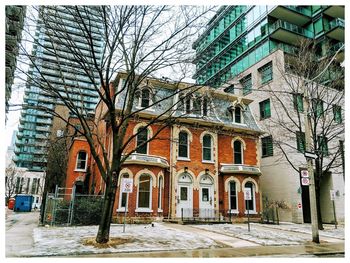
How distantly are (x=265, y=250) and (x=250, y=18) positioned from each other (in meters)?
28.9

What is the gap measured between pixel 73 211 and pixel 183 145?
365 inches

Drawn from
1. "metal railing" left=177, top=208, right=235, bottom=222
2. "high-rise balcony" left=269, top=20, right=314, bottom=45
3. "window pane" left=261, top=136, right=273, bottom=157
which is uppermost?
"high-rise balcony" left=269, top=20, right=314, bottom=45

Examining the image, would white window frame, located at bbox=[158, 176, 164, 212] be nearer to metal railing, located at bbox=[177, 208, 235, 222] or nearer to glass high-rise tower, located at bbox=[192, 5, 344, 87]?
metal railing, located at bbox=[177, 208, 235, 222]

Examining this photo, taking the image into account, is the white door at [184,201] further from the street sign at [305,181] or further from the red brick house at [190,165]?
the street sign at [305,181]

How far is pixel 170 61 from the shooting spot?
11938 millimetres

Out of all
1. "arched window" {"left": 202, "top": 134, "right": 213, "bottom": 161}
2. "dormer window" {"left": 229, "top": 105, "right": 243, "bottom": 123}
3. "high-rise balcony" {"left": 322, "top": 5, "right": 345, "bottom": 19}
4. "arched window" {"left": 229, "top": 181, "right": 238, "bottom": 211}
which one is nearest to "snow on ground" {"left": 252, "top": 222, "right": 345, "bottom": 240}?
"arched window" {"left": 229, "top": 181, "right": 238, "bottom": 211}

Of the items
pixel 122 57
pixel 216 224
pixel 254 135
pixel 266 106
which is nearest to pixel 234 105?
pixel 254 135

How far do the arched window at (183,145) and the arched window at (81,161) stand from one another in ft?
32.3

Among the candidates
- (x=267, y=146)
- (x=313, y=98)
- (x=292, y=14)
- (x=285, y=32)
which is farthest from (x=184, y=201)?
(x=292, y=14)

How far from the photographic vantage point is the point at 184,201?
20.6 m

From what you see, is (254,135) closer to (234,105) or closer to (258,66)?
(234,105)

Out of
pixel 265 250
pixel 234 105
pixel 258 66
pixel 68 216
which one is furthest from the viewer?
pixel 258 66

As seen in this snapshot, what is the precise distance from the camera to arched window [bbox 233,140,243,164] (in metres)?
23.5

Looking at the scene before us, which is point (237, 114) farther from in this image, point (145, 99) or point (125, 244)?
point (125, 244)
